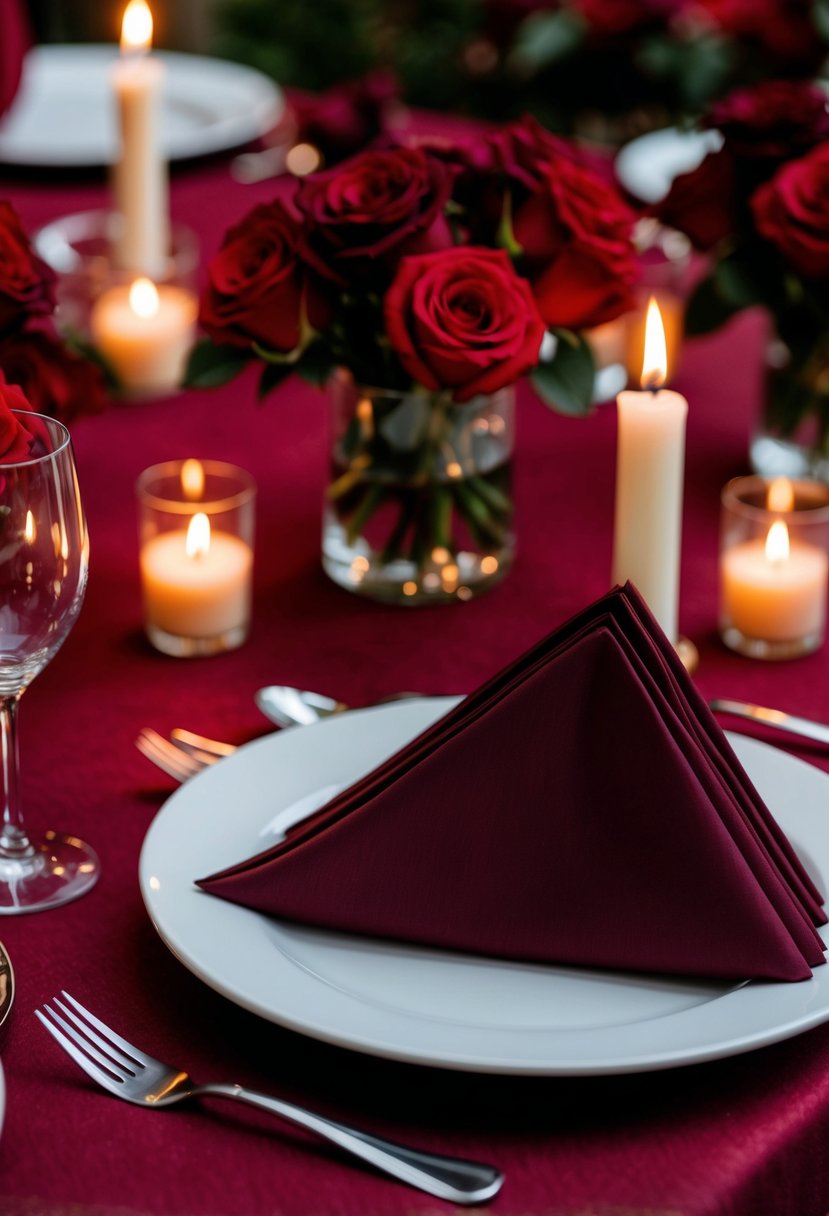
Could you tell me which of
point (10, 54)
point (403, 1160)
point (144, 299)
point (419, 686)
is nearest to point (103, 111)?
point (10, 54)

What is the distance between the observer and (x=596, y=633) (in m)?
0.75

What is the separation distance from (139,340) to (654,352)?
73 cm

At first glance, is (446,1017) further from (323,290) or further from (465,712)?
(323,290)

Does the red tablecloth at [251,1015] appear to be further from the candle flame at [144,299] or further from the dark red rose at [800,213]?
the dark red rose at [800,213]

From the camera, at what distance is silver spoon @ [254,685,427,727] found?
1046 millimetres

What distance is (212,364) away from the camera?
1169 millimetres

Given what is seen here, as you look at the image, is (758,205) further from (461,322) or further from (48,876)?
(48,876)

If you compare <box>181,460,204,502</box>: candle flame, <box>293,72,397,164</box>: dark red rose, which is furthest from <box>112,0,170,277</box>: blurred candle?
<box>181,460,204,502</box>: candle flame

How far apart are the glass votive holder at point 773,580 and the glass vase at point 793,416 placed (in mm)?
173

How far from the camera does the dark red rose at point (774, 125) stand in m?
1.27

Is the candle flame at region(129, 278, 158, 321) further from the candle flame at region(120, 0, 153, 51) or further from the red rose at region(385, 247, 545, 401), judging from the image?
the red rose at region(385, 247, 545, 401)

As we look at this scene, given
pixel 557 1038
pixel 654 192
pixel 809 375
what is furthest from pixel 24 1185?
pixel 654 192

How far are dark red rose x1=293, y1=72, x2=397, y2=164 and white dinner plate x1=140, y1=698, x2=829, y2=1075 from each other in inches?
33.8

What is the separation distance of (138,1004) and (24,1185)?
128mm
